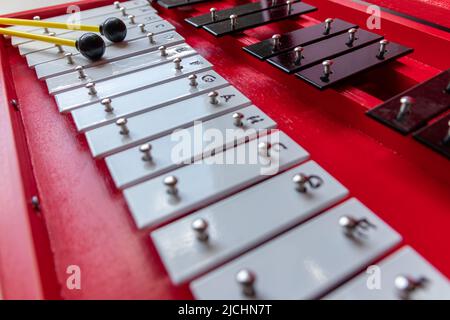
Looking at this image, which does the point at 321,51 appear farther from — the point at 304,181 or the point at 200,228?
the point at 200,228

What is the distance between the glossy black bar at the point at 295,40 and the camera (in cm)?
150

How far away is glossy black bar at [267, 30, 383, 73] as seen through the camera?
139 centimetres

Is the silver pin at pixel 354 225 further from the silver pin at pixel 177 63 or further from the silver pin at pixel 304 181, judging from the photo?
the silver pin at pixel 177 63

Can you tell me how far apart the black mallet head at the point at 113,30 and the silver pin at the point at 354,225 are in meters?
1.43

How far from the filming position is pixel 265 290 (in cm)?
74

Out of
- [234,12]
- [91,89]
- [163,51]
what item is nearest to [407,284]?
[91,89]

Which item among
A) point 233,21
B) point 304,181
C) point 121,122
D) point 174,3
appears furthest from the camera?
point 174,3

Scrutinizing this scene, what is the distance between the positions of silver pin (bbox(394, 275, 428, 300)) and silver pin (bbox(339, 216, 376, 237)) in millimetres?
125

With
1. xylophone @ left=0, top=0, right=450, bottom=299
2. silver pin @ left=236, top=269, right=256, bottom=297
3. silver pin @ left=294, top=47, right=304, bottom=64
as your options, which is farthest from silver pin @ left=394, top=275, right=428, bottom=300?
silver pin @ left=294, top=47, right=304, bottom=64

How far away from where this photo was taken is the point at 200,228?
2.65 ft

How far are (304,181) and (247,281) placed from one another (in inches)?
12.0

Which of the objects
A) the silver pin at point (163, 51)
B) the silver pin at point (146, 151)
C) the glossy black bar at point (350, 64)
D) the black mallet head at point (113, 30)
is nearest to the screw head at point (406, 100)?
the glossy black bar at point (350, 64)

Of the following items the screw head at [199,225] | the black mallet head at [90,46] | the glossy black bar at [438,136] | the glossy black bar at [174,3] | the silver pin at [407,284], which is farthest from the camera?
the glossy black bar at [174,3]
